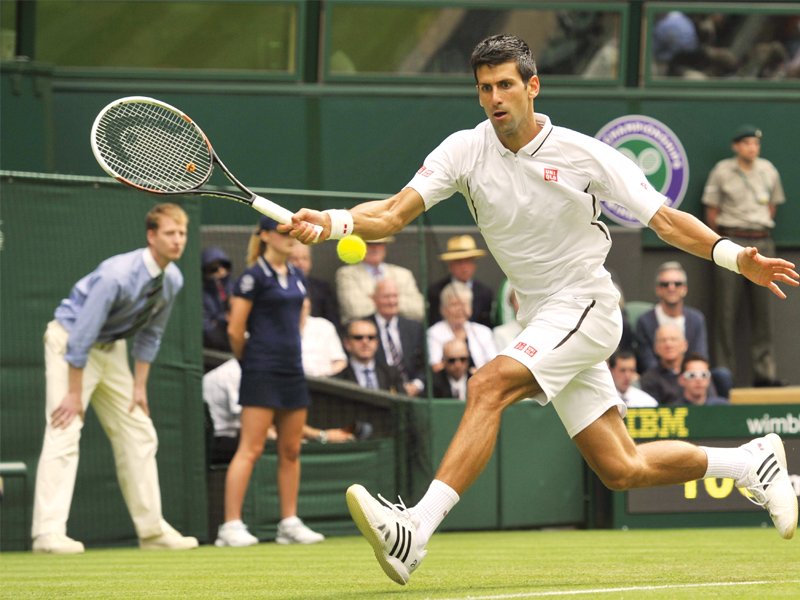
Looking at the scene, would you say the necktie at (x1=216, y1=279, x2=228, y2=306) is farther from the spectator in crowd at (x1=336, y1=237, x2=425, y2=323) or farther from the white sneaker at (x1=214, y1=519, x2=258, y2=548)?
the white sneaker at (x1=214, y1=519, x2=258, y2=548)

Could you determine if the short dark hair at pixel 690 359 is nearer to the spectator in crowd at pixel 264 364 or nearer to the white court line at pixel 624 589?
the spectator in crowd at pixel 264 364

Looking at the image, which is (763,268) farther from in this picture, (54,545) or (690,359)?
(690,359)

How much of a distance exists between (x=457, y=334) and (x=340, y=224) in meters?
5.79

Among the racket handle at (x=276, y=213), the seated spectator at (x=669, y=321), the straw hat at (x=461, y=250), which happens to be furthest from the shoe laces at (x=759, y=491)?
the seated spectator at (x=669, y=321)

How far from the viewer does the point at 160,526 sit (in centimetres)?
1013

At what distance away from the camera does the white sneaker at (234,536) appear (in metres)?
10.3

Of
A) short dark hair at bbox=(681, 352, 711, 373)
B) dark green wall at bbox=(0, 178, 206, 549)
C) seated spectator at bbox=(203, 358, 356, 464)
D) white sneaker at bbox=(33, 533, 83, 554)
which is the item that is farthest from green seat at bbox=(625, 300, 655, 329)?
white sneaker at bbox=(33, 533, 83, 554)

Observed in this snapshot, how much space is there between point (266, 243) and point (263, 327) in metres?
0.57

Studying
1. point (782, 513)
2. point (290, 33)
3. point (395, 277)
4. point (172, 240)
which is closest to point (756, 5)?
point (290, 33)

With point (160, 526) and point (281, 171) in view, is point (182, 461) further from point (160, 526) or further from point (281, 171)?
point (281, 171)

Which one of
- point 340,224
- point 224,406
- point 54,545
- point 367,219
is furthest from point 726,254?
point 224,406

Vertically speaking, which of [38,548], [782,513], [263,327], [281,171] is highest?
[281,171]

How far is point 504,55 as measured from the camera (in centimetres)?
644

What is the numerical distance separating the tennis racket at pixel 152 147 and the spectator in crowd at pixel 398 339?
4.23 m
